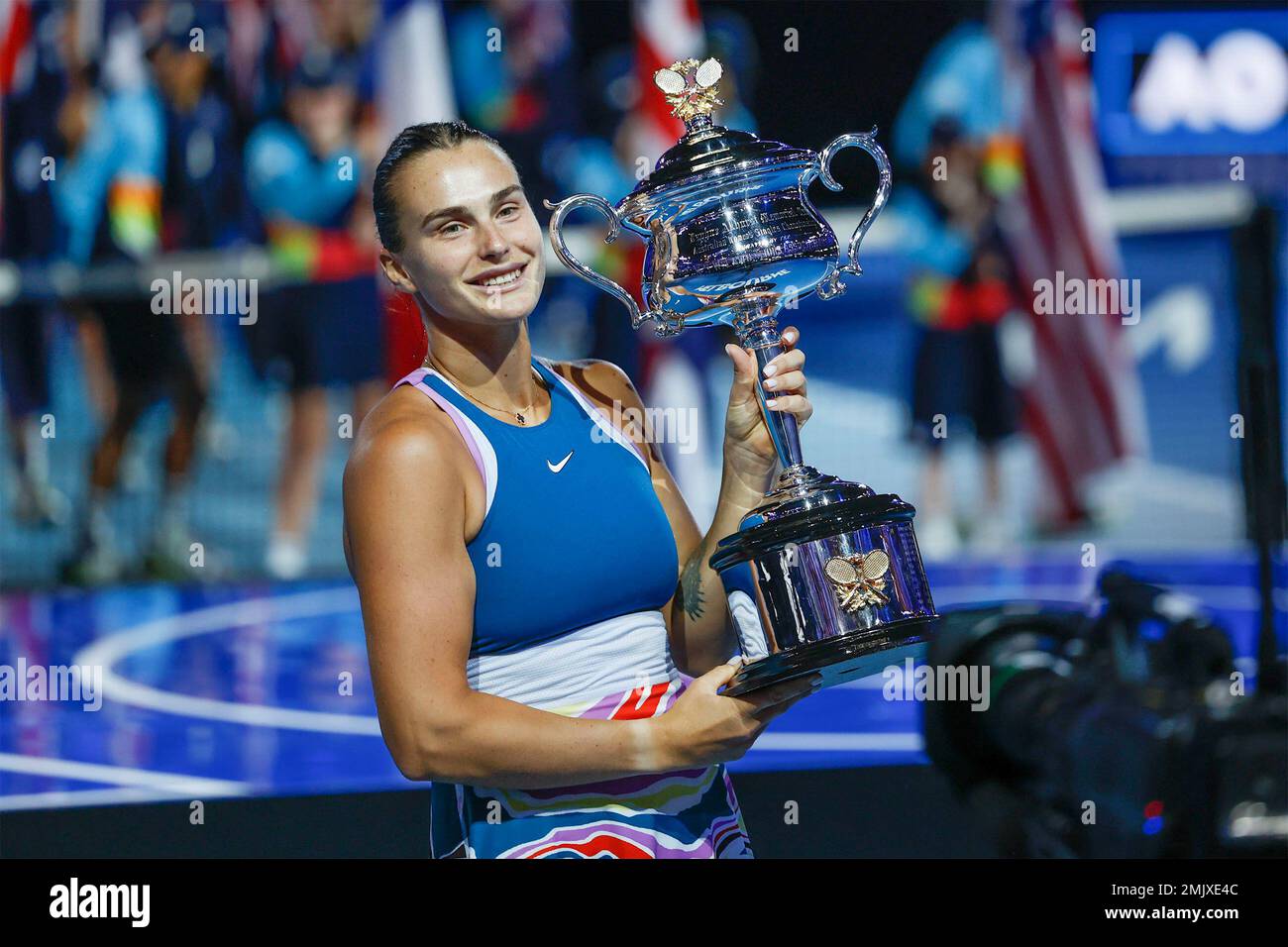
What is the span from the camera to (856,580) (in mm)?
1623

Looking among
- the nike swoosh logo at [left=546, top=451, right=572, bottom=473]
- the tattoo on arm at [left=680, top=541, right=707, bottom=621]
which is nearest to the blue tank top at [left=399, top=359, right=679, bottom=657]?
the nike swoosh logo at [left=546, top=451, right=572, bottom=473]

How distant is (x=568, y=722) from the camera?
58.4 inches

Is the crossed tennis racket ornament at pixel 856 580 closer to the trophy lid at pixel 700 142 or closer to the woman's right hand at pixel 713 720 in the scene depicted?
the woman's right hand at pixel 713 720

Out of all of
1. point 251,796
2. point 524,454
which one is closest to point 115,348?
point 251,796

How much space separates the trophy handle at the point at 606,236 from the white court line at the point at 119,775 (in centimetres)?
219

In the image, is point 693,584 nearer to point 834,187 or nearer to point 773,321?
point 773,321

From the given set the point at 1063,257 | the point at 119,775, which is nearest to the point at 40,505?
the point at 119,775

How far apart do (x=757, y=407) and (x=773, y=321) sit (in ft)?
0.33

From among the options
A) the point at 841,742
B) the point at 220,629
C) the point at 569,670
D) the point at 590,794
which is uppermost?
the point at 569,670

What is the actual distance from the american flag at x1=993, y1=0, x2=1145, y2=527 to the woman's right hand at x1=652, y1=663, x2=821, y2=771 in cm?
485

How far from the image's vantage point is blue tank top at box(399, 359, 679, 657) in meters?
1.52

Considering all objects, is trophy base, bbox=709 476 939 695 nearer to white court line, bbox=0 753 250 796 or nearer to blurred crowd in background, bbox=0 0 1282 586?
white court line, bbox=0 753 250 796

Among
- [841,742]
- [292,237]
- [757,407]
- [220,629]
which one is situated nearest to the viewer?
[757,407]

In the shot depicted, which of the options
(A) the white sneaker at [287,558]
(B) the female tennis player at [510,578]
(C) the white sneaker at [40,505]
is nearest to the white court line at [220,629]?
(A) the white sneaker at [287,558]
